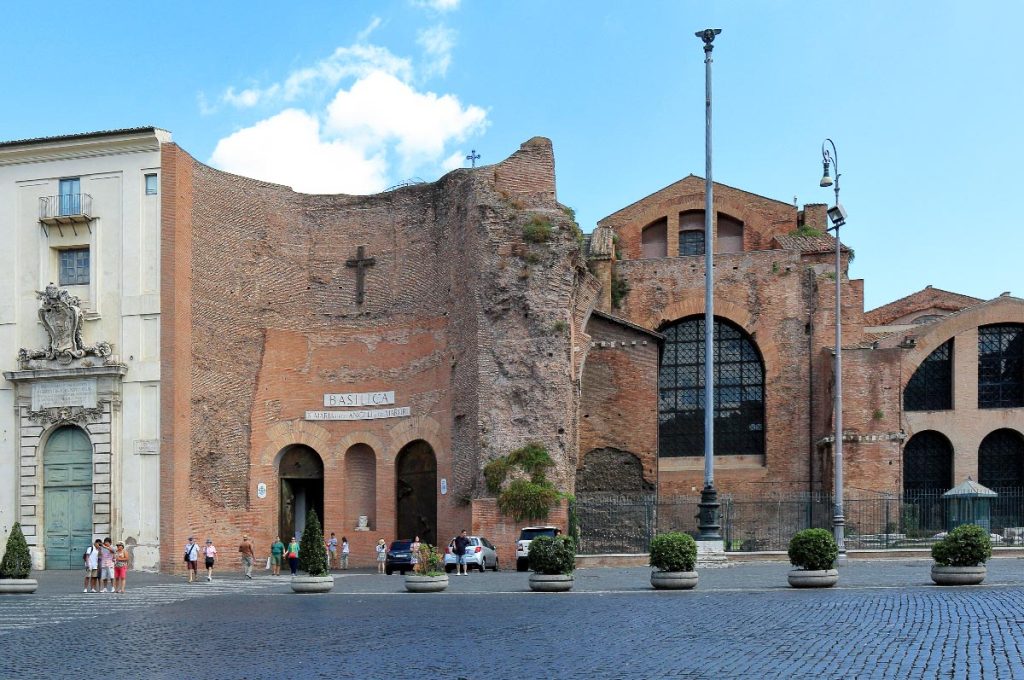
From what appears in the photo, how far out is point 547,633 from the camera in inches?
541

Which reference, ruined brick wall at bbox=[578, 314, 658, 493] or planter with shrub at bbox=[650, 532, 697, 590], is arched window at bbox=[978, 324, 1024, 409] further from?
planter with shrub at bbox=[650, 532, 697, 590]

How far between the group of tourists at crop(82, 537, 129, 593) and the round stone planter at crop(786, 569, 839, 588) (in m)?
13.1

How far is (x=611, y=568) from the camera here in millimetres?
27453

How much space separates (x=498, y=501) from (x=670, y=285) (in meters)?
15.0

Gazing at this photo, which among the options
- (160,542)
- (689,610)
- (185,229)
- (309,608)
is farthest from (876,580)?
(185,229)

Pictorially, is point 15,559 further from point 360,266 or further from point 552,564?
point 360,266

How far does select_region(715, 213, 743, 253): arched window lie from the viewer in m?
45.1

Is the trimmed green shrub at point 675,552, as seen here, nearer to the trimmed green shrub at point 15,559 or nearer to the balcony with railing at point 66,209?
the trimmed green shrub at point 15,559

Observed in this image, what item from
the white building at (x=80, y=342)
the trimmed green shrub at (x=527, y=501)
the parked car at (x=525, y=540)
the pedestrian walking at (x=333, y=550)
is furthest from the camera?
the pedestrian walking at (x=333, y=550)

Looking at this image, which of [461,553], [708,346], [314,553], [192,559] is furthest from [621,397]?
[314,553]

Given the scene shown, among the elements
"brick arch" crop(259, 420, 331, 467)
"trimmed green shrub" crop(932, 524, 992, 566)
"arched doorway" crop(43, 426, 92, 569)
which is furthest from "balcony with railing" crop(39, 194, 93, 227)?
"trimmed green shrub" crop(932, 524, 992, 566)

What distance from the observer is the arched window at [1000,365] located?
39312mm

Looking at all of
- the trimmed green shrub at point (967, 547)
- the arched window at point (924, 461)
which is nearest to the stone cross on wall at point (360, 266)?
the arched window at point (924, 461)

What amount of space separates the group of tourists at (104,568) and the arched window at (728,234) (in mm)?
27722
